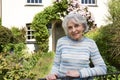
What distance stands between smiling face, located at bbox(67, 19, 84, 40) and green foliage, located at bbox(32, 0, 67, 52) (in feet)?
A: 69.6

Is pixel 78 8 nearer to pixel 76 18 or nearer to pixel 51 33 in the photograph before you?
pixel 51 33

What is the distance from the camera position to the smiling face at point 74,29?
12.7 feet

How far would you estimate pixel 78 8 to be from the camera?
23.7 meters

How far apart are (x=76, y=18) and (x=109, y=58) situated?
10.5 meters

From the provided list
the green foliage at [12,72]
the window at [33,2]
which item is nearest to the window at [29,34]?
the window at [33,2]

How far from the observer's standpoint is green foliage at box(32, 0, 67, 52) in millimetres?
25281

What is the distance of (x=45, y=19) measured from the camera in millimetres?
25812

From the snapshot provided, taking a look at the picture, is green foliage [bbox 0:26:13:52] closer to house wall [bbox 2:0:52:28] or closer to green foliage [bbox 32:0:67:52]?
green foliage [bbox 32:0:67:52]

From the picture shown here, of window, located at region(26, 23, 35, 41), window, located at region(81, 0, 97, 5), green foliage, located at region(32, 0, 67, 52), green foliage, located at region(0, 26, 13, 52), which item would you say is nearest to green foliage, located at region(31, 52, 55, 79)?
green foliage, located at region(0, 26, 13, 52)

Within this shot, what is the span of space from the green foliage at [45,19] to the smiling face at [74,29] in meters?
21.2

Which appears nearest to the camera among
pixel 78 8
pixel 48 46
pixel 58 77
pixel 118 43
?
pixel 58 77

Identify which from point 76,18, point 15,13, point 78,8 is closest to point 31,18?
point 15,13

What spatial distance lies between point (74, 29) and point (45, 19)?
22.0 metres

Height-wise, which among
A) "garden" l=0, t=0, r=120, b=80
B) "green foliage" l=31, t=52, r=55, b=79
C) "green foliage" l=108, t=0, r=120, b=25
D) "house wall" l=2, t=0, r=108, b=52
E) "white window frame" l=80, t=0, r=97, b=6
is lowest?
"green foliage" l=31, t=52, r=55, b=79
